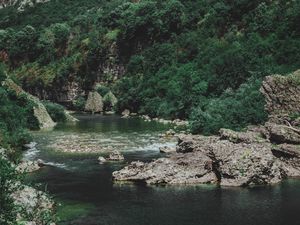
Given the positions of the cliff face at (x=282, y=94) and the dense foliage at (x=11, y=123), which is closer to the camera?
the dense foliage at (x=11, y=123)

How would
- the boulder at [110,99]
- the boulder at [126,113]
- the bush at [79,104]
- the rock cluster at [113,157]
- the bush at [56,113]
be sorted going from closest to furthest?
the rock cluster at [113,157] < the bush at [56,113] < the boulder at [126,113] < the boulder at [110,99] < the bush at [79,104]

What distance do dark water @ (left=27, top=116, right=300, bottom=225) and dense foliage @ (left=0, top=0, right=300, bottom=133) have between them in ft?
91.9

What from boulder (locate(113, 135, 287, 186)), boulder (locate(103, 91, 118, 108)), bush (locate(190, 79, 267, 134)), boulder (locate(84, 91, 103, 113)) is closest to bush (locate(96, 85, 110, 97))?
boulder (locate(84, 91, 103, 113))

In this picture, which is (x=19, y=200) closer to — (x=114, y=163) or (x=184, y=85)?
(x=114, y=163)

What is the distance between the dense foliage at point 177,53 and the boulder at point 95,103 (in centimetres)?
599

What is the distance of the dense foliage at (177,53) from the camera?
9899 centimetres

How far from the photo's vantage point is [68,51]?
17938cm

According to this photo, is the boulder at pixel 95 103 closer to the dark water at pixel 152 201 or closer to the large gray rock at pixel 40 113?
the large gray rock at pixel 40 113

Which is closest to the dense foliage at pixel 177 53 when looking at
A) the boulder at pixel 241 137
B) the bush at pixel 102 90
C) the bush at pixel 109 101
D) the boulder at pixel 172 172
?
the bush at pixel 109 101

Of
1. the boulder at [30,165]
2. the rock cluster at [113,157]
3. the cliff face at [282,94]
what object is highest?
the cliff face at [282,94]

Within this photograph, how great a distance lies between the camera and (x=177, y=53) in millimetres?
136250

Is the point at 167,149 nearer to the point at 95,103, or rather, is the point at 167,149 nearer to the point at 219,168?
the point at 219,168

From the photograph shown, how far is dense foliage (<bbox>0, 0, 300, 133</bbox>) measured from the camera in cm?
9899

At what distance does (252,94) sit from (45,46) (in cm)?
11391
